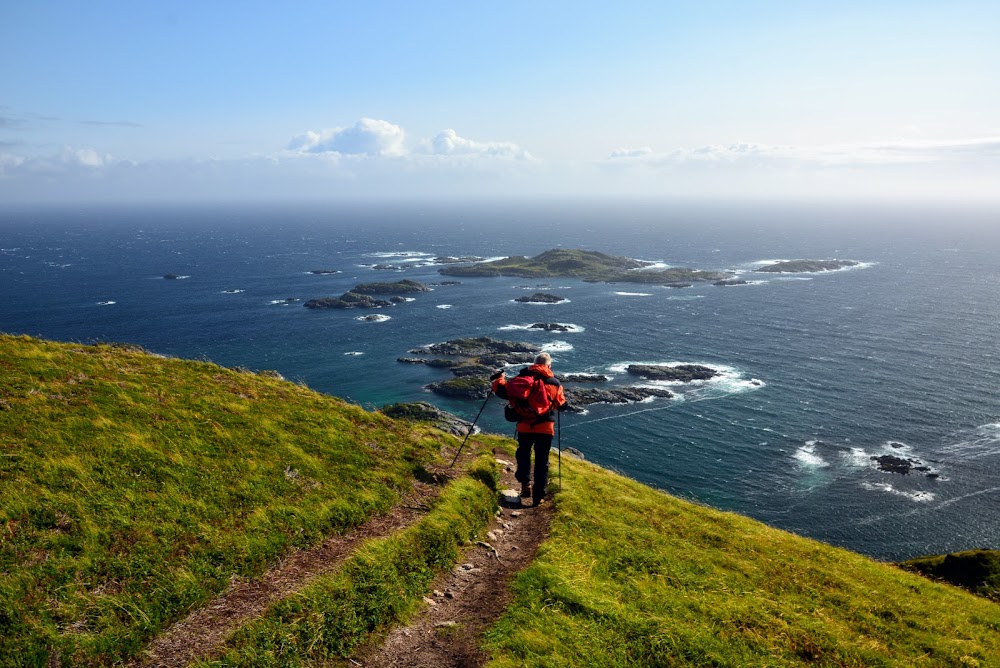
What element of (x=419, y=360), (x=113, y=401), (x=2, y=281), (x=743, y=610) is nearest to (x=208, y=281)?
(x=2, y=281)

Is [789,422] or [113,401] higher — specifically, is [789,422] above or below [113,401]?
below

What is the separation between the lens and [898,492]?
5816 centimetres

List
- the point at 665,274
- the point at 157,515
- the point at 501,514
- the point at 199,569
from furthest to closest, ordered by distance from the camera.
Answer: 1. the point at 665,274
2. the point at 501,514
3. the point at 157,515
4. the point at 199,569

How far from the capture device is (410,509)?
40.7ft

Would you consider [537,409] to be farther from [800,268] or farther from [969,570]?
[800,268]

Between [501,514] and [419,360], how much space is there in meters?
86.5

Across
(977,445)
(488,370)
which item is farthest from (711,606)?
(488,370)

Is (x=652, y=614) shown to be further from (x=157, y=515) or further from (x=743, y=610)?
(x=157, y=515)

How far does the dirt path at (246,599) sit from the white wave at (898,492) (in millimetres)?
65186

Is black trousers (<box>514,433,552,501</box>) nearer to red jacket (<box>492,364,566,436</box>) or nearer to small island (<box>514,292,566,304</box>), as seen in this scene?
red jacket (<box>492,364,566,436</box>)

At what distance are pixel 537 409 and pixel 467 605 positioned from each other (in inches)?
201

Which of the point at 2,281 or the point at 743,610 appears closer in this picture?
the point at 743,610

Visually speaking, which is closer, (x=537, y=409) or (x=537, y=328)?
(x=537, y=409)

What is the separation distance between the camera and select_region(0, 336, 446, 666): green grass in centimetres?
798
